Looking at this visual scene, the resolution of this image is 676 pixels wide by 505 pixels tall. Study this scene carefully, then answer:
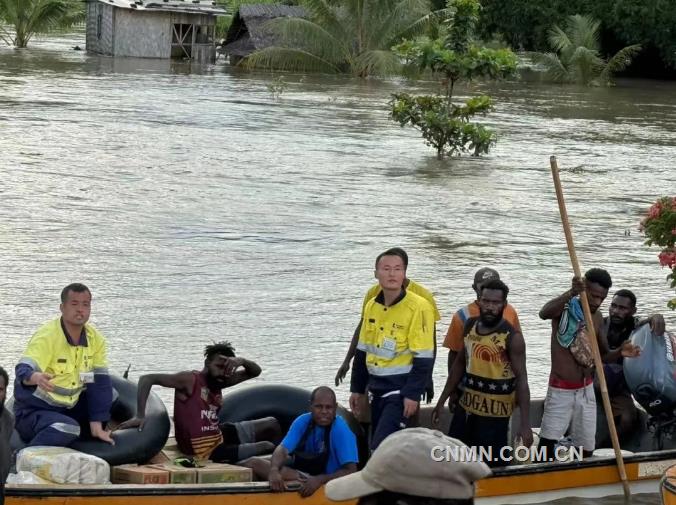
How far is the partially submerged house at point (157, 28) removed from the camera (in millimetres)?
49375

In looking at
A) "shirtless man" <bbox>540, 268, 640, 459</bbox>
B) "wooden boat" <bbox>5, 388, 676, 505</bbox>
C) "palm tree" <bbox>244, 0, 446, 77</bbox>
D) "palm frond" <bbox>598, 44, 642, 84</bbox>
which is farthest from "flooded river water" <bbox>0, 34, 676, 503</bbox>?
"palm frond" <bbox>598, 44, 642, 84</bbox>

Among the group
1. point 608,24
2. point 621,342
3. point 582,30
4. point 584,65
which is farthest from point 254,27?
point 621,342

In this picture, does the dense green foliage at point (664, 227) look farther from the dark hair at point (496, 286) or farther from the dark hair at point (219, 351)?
the dark hair at point (219, 351)

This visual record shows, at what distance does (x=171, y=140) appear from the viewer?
26.9 meters

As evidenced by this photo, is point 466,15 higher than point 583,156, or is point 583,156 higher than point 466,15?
point 466,15

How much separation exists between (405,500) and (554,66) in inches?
1841

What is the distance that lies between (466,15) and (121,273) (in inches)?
383

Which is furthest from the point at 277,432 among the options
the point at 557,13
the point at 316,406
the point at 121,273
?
the point at 557,13

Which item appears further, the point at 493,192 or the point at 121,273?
the point at 493,192

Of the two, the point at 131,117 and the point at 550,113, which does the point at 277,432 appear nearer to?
the point at 131,117

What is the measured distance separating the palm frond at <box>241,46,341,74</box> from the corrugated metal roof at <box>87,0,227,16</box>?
3.09 m

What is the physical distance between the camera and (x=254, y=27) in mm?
50188

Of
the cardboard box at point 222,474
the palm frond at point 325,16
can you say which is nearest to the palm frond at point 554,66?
the palm frond at point 325,16

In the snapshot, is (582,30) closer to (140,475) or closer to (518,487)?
(518,487)
